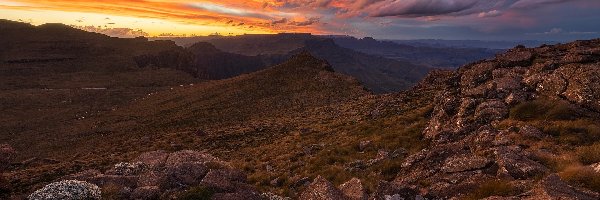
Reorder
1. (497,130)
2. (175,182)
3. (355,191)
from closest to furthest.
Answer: (355,191), (175,182), (497,130)

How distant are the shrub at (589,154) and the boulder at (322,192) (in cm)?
998

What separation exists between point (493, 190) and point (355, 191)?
199 inches

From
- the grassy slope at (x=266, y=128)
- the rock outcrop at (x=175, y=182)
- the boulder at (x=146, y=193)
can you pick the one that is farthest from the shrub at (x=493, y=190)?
the boulder at (x=146, y=193)

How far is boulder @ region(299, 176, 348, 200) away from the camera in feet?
51.5

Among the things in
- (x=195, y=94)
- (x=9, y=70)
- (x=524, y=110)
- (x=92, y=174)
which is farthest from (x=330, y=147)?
(x=9, y=70)

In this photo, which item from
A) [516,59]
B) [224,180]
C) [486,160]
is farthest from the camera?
[516,59]

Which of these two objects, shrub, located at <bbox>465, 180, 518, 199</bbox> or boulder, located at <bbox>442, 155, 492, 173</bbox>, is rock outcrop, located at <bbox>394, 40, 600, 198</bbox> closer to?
boulder, located at <bbox>442, 155, 492, 173</bbox>

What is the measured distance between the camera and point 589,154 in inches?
663

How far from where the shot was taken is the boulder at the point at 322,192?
618 inches

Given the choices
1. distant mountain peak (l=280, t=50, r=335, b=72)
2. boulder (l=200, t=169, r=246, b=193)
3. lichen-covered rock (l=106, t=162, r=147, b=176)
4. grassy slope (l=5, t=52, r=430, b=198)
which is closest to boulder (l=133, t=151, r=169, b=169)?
lichen-covered rock (l=106, t=162, r=147, b=176)

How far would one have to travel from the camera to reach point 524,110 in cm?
2439

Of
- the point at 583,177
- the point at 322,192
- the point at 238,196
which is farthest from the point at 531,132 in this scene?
the point at 238,196

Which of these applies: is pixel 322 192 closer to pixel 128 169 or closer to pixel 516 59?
pixel 128 169

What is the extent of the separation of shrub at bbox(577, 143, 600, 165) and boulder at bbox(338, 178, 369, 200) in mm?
9061
